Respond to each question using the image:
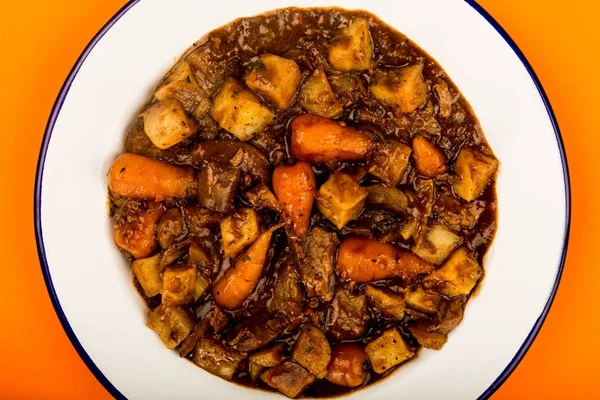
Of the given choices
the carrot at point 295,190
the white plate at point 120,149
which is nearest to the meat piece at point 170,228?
the white plate at point 120,149

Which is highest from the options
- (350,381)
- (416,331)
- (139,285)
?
(139,285)

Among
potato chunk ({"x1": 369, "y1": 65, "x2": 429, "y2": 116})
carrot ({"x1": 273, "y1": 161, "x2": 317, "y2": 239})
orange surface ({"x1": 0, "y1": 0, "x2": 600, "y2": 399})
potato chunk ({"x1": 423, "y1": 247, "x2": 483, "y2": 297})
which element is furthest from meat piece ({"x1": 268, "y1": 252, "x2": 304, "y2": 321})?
orange surface ({"x1": 0, "y1": 0, "x2": 600, "y2": 399})

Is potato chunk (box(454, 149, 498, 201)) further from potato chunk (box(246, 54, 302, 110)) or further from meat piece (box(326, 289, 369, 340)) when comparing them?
potato chunk (box(246, 54, 302, 110))

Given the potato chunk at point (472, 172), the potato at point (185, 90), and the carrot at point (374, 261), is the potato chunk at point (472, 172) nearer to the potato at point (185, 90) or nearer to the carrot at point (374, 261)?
the carrot at point (374, 261)

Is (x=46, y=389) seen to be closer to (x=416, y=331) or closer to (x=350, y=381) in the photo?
(x=350, y=381)
